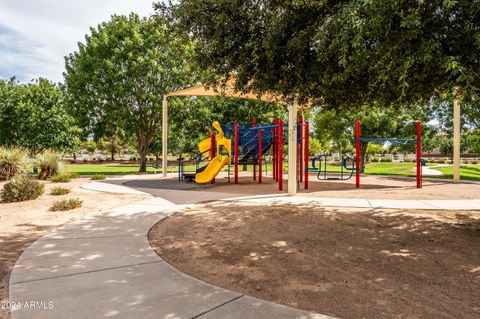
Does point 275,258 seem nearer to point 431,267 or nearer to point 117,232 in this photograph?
point 431,267

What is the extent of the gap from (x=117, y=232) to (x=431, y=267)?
502 cm

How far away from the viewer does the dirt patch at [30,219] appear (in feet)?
13.9

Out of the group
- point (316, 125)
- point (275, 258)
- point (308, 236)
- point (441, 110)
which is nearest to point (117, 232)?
point (275, 258)

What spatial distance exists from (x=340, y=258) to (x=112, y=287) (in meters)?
3.04

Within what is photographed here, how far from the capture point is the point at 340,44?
390 cm

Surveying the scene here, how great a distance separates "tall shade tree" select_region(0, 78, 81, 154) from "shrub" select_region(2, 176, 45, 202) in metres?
14.9

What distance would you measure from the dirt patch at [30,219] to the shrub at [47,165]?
259 inches

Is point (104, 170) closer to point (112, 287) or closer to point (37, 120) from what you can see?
point (37, 120)

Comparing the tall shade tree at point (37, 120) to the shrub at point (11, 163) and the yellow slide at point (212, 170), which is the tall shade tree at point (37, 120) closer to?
the shrub at point (11, 163)

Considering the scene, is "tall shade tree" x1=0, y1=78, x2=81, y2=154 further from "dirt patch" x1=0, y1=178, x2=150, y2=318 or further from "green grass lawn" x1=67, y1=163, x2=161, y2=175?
"dirt patch" x1=0, y1=178, x2=150, y2=318

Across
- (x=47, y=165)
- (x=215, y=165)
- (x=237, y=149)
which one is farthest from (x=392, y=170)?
(x=47, y=165)

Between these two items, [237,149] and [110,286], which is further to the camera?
[237,149]

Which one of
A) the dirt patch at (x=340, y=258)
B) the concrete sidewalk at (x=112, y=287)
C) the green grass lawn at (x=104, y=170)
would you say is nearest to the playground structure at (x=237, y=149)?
the dirt patch at (x=340, y=258)

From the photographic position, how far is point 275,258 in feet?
14.7
